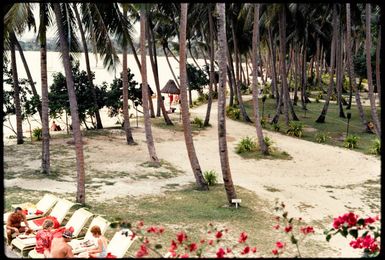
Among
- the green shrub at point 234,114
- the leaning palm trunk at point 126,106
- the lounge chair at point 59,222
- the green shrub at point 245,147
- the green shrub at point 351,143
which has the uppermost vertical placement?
the leaning palm trunk at point 126,106

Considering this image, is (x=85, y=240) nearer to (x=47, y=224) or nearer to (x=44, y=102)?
(x=47, y=224)

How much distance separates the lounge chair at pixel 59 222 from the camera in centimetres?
860

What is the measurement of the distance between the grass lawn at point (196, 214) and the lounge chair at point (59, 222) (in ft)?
2.27

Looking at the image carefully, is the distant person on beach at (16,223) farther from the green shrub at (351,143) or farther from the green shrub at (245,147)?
the green shrub at (351,143)

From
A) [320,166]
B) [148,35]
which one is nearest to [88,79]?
[148,35]

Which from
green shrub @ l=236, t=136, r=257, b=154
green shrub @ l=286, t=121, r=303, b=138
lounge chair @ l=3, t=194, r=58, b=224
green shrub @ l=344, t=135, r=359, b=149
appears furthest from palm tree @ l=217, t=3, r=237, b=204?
green shrub @ l=286, t=121, r=303, b=138

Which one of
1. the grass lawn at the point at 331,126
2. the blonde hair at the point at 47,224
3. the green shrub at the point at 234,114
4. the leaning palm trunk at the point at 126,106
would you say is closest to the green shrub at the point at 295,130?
the grass lawn at the point at 331,126

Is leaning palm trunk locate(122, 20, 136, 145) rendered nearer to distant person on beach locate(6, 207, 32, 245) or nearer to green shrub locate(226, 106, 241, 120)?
green shrub locate(226, 106, 241, 120)

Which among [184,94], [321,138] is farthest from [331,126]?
[184,94]

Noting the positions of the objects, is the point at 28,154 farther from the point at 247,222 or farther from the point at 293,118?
the point at 293,118

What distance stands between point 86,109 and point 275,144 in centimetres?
924

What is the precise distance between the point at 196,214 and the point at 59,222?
10.8 ft

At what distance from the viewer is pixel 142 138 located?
2181 cm

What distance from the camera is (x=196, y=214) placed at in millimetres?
11414
